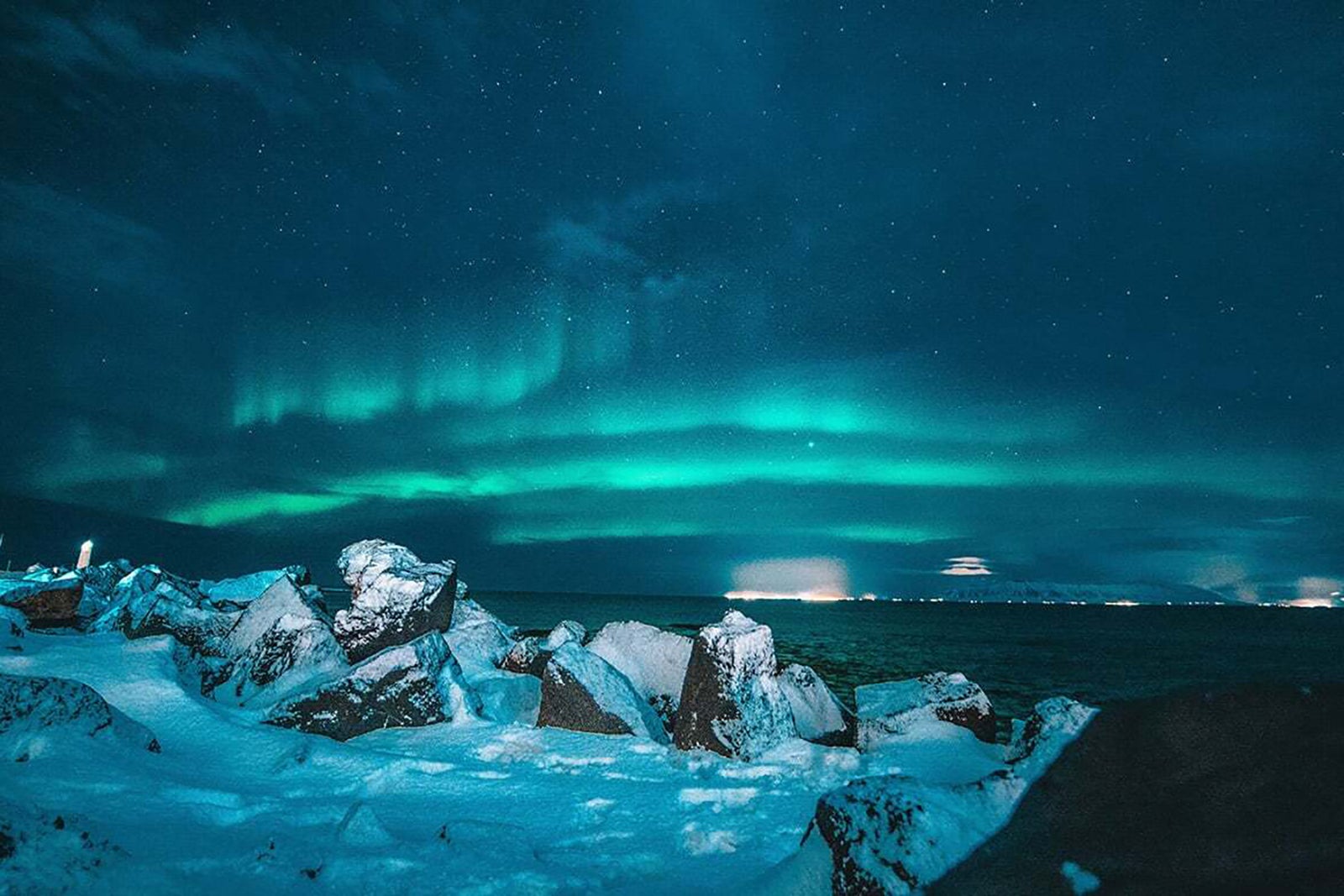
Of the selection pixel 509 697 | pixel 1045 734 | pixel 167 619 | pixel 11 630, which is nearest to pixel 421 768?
pixel 509 697

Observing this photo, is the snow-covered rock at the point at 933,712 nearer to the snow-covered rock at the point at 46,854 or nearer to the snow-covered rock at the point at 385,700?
the snow-covered rock at the point at 385,700

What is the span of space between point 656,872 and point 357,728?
383cm

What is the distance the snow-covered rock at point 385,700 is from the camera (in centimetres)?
591

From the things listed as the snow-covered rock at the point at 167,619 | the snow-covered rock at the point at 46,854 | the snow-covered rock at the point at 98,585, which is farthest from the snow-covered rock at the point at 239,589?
the snow-covered rock at the point at 46,854

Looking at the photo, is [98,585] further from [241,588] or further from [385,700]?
[385,700]

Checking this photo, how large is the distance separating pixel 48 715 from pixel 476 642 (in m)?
5.51

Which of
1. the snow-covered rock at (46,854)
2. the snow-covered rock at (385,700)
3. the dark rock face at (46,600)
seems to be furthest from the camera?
the dark rock face at (46,600)

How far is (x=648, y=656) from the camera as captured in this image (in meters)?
8.41

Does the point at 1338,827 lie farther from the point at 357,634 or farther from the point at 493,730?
the point at 357,634

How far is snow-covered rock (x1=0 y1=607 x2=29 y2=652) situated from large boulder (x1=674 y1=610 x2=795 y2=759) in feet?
22.1

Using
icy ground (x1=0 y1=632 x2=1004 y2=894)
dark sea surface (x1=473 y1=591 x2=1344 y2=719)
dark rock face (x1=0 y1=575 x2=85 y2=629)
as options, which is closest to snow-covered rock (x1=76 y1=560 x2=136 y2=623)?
dark rock face (x1=0 y1=575 x2=85 y2=629)

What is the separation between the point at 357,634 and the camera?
8.41 meters

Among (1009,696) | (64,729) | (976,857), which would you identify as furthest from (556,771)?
(1009,696)

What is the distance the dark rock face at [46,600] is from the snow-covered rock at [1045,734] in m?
15.7
